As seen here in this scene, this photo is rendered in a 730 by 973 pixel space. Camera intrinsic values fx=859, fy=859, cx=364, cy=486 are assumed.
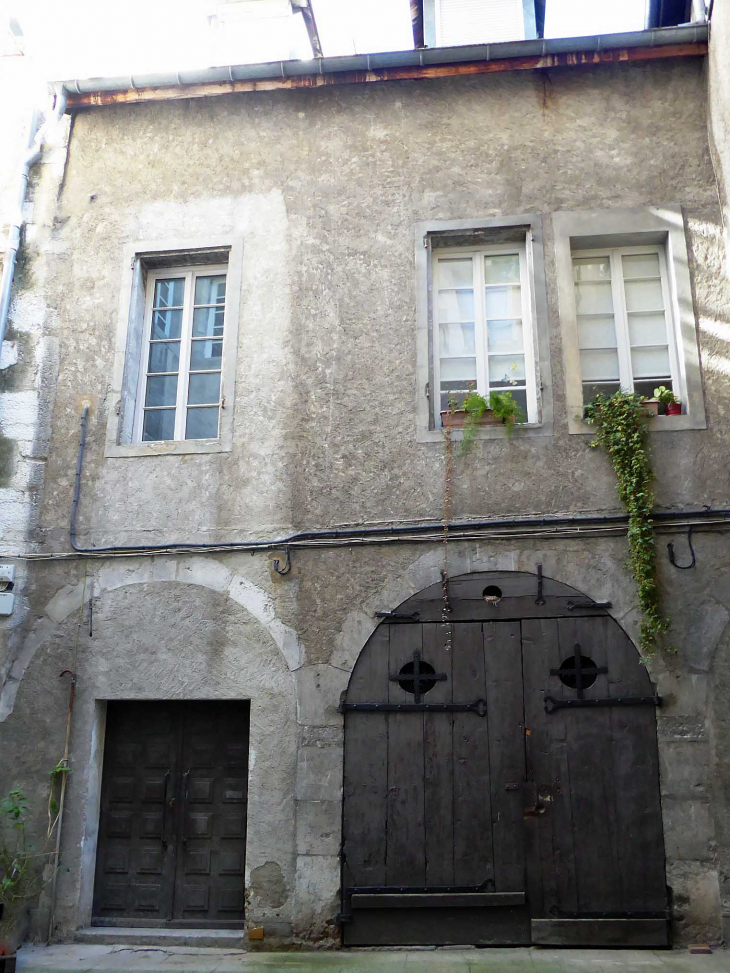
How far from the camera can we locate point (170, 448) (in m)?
6.55

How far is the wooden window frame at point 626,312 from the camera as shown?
6410 mm

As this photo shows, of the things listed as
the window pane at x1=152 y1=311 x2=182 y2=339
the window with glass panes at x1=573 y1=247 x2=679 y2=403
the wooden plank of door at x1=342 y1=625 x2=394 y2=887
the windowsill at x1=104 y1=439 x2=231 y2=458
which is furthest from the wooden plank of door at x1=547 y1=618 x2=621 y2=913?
the window pane at x1=152 y1=311 x2=182 y2=339

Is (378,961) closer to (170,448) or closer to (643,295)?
(170,448)

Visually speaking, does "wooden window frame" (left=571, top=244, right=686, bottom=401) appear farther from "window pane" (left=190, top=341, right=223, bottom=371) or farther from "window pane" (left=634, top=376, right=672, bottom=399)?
"window pane" (left=190, top=341, right=223, bottom=371)

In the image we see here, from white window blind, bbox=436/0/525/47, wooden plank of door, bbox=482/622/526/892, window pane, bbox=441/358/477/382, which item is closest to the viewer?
wooden plank of door, bbox=482/622/526/892

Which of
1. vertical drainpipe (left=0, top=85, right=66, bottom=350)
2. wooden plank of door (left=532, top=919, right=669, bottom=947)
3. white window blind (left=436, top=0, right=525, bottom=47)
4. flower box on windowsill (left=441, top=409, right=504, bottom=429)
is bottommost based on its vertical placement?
wooden plank of door (left=532, top=919, right=669, bottom=947)

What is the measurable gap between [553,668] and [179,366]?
3.73 m

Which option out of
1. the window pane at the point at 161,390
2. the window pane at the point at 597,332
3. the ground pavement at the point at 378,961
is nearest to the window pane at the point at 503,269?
the window pane at the point at 597,332

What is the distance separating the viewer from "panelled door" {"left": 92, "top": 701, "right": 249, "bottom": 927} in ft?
19.7

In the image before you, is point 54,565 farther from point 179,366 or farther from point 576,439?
point 576,439

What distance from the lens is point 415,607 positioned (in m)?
6.02

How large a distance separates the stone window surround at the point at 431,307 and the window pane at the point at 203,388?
1.64 m

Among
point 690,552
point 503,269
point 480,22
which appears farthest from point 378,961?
point 480,22

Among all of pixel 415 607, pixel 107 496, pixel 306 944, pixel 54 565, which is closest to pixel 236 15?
pixel 107 496
